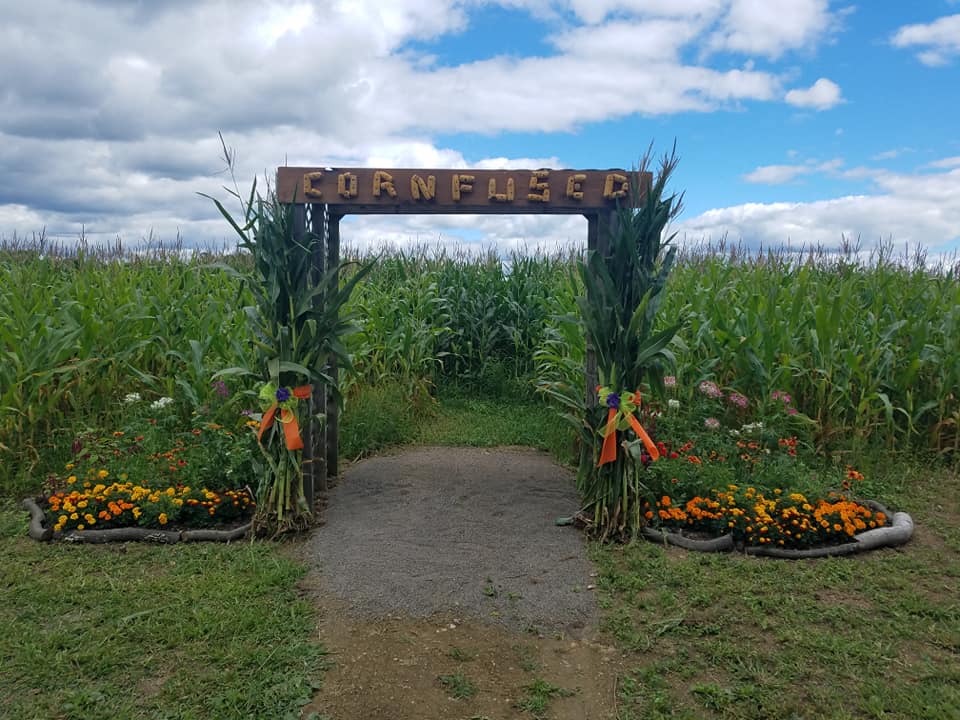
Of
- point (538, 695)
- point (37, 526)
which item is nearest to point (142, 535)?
point (37, 526)

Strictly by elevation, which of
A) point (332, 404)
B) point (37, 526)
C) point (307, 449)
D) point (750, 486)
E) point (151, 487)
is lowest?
point (37, 526)

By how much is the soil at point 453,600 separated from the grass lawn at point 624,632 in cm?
16

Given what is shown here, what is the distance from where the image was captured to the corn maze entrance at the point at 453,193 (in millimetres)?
5625

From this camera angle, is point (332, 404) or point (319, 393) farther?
point (332, 404)

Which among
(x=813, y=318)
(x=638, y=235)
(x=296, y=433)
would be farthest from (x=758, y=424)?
(x=296, y=433)

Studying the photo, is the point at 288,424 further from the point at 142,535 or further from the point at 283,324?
the point at 142,535

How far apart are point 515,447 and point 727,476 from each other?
288 centimetres

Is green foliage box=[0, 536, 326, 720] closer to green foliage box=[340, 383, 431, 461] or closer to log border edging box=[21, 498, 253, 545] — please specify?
log border edging box=[21, 498, 253, 545]

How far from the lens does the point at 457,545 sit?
17.0 feet

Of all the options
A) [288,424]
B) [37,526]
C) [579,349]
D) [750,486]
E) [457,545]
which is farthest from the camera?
[579,349]

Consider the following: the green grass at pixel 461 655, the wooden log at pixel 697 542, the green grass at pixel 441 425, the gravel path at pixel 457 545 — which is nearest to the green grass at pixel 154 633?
the gravel path at pixel 457 545

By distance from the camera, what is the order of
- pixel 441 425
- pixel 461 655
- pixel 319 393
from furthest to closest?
pixel 441 425
pixel 319 393
pixel 461 655

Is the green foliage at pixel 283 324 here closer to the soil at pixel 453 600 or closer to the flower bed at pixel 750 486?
the soil at pixel 453 600

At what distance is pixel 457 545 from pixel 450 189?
270 centimetres
